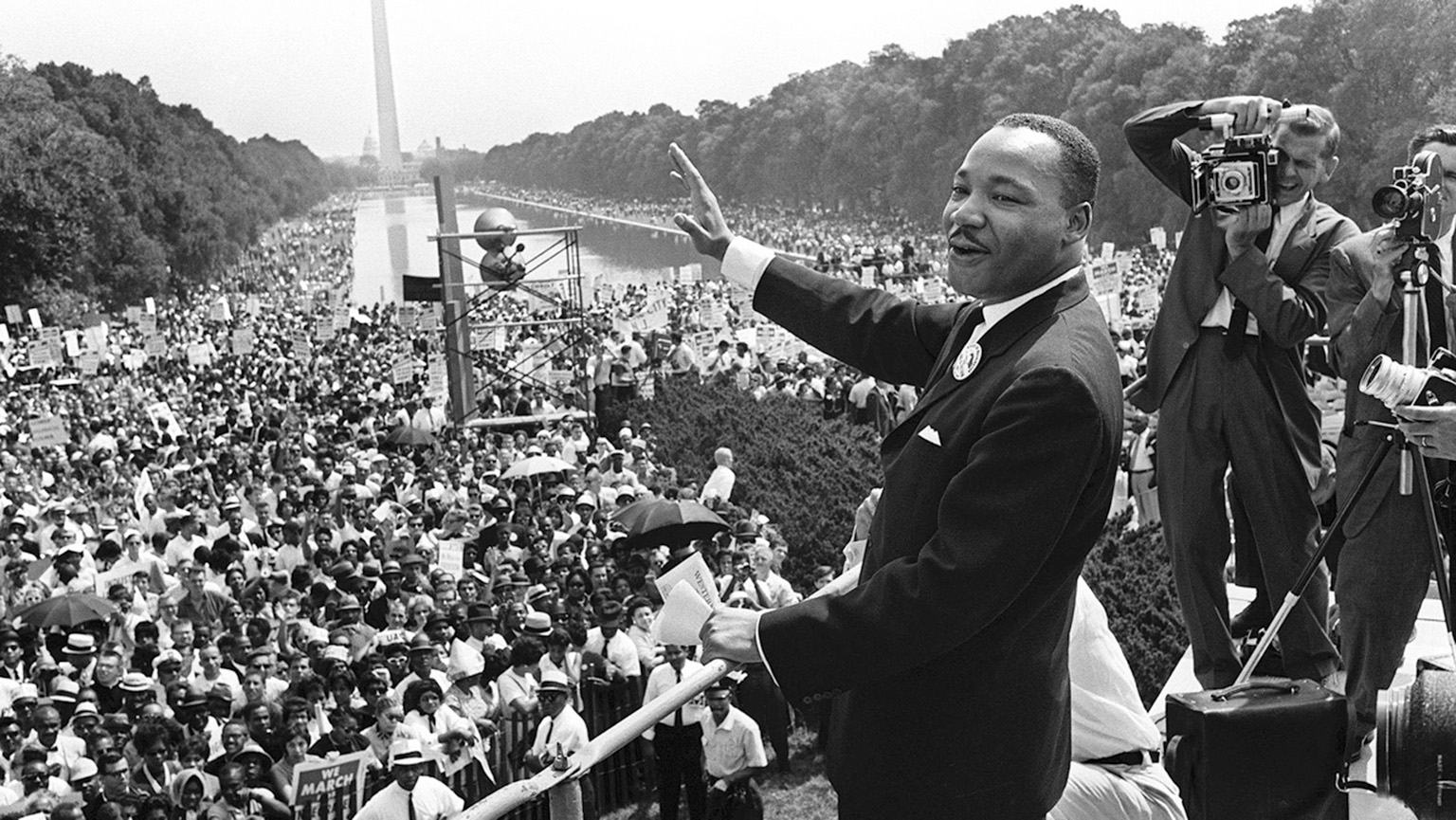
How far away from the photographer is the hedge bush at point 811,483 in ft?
32.8

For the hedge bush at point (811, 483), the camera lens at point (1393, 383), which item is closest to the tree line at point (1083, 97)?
the hedge bush at point (811, 483)

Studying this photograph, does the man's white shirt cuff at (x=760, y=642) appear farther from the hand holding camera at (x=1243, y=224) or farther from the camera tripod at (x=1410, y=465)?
the hand holding camera at (x=1243, y=224)

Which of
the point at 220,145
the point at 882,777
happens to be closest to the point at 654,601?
the point at 882,777

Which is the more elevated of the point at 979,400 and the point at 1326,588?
the point at 979,400

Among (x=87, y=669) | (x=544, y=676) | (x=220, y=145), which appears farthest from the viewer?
(x=220, y=145)

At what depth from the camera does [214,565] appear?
14.7 m

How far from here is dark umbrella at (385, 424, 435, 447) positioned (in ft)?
74.2

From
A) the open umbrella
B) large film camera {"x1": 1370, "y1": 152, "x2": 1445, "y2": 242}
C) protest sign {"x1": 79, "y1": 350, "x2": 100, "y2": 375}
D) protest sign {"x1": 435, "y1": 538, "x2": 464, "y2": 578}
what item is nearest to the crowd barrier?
protest sign {"x1": 435, "y1": 538, "x2": 464, "y2": 578}

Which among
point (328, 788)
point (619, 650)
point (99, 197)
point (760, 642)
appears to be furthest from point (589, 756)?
point (99, 197)

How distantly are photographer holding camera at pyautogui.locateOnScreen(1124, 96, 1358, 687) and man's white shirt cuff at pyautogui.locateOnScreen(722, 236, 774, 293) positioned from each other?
68.3 inches

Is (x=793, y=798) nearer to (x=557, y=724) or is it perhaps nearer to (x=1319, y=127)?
(x=557, y=724)

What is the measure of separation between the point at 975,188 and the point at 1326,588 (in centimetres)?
243

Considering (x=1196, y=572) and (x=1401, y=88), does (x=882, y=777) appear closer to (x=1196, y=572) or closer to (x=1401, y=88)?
(x=1196, y=572)

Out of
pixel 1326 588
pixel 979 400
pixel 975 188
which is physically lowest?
pixel 1326 588
